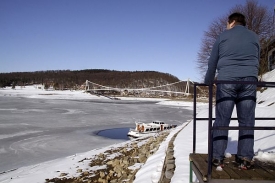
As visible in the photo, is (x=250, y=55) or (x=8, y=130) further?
(x=8, y=130)

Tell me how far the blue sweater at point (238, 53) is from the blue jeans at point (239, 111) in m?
0.08

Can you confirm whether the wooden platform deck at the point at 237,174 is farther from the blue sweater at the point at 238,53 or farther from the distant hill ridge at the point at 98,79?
the distant hill ridge at the point at 98,79

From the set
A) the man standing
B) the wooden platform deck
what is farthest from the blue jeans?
the wooden platform deck

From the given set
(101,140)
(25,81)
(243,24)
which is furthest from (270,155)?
(25,81)

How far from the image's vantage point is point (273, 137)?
448 cm

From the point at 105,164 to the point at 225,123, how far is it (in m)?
5.70

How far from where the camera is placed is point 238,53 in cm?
231

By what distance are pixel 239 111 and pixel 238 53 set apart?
1.76 ft

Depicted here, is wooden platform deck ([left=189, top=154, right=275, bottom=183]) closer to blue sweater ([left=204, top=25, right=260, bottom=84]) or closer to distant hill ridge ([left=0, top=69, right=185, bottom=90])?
blue sweater ([left=204, top=25, right=260, bottom=84])

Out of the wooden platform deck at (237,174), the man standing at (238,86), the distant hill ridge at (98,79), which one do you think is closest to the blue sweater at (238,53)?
the man standing at (238,86)

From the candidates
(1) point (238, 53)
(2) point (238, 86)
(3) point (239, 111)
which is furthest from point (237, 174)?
(1) point (238, 53)

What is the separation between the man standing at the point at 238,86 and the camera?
231 cm

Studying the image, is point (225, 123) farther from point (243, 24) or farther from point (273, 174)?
point (243, 24)

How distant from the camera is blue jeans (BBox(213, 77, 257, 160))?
233 centimetres
